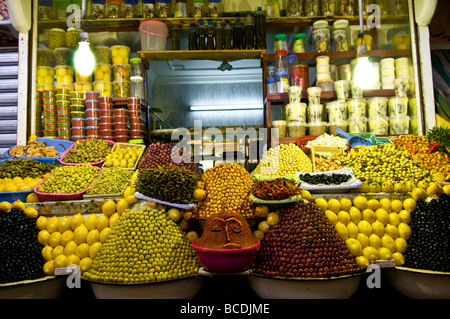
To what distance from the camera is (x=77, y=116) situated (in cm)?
416

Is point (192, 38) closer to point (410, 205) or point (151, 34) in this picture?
point (151, 34)

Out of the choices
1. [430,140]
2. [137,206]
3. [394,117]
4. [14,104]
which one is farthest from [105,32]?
[430,140]

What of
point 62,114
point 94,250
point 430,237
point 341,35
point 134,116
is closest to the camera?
point 430,237

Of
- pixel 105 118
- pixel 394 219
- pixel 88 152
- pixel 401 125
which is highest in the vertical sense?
pixel 105 118

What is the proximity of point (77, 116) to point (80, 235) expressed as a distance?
219cm

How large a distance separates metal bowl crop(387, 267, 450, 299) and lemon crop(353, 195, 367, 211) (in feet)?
1.53

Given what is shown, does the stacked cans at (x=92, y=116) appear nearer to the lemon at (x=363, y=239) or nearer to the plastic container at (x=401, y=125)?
the lemon at (x=363, y=239)

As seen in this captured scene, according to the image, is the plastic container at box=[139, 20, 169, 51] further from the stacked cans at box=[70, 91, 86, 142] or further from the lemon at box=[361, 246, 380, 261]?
the lemon at box=[361, 246, 380, 261]

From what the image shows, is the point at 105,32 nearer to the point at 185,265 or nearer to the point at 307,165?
the point at 307,165

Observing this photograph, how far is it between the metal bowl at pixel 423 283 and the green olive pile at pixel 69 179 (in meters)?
2.33

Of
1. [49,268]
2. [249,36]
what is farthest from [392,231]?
[249,36]

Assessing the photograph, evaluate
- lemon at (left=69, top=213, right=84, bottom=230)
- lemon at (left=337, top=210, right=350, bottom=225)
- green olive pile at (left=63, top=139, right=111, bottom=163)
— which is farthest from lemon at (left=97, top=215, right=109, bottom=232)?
lemon at (left=337, top=210, right=350, bottom=225)

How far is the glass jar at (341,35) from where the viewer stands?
14.7ft

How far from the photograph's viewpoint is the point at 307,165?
10.7 ft
